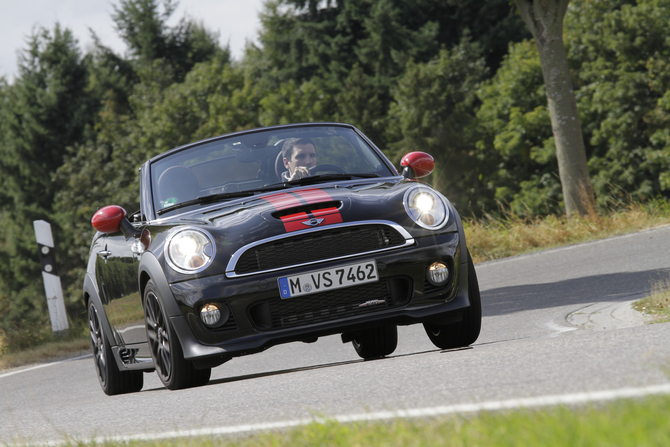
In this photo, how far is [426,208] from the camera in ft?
16.8

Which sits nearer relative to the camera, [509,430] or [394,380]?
[509,430]

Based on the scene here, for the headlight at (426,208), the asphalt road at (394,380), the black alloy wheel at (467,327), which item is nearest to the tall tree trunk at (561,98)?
the asphalt road at (394,380)

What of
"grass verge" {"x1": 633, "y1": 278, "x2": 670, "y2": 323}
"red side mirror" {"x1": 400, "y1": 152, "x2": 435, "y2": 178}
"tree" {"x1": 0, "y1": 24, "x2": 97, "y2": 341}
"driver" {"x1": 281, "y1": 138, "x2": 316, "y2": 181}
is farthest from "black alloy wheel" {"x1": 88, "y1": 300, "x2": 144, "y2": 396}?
"tree" {"x1": 0, "y1": 24, "x2": 97, "y2": 341}

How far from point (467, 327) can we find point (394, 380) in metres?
1.42

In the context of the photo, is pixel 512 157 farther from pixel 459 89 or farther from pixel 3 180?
pixel 3 180

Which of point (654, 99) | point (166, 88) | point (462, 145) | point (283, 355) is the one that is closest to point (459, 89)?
point (462, 145)

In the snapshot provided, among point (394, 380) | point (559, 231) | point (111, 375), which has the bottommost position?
point (559, 231)

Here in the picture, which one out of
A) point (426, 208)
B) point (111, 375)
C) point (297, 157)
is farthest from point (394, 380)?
point (111, 375)

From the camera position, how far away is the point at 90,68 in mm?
54125

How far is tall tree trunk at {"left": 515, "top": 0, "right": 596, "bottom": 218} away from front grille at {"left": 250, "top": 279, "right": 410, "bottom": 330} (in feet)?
33.9

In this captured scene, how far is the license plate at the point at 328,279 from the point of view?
477cm

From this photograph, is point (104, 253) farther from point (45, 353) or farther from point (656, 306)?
point (45, 353)

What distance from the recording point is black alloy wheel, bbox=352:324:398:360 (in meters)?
6.49

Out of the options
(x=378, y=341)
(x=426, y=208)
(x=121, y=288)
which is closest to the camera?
(x=426, y=208)
